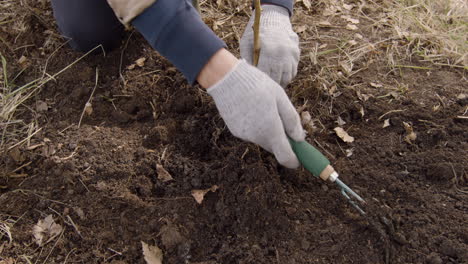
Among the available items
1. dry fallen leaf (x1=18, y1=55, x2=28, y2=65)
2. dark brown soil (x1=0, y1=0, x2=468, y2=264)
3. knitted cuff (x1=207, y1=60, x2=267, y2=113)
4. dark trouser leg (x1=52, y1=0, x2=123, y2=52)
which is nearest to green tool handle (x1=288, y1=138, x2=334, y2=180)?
dark brown soil (x1=0, y1=0, x2=468, y2=264)

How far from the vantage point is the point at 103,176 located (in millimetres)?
1697

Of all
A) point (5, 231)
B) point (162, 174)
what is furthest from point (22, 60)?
point (162, 174)

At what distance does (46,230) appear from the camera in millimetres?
1571

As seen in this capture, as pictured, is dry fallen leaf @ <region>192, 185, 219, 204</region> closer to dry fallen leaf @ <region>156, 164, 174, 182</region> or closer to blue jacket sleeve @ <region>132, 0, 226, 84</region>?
dry fallen leaf @ <region>156, 164, 174, 182</region>

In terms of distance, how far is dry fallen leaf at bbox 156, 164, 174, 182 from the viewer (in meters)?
1.69

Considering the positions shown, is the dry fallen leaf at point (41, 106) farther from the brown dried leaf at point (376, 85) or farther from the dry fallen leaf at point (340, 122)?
the brown dried leaf at point (376, 85)

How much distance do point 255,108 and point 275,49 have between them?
0.48m

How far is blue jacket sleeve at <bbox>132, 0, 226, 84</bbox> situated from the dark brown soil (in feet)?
1.44

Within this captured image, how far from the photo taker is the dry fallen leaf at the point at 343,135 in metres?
1.84

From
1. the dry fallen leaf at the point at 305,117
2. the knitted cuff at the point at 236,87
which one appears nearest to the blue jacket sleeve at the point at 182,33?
the knitted cuff at the point at 236,87

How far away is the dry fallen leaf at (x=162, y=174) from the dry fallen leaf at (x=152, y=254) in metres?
0.30

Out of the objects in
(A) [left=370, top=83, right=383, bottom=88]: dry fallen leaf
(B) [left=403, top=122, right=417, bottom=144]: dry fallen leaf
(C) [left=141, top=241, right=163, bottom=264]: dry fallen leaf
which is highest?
(C) [left=141, top=241, right=163, bottom=264]: dry fallen leaf

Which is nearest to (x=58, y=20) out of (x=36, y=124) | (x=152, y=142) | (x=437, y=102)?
(x=36, y=124)

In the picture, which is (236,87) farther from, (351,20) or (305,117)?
(351,20)
